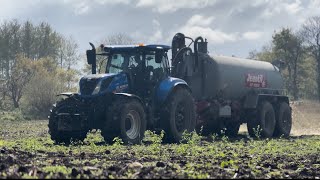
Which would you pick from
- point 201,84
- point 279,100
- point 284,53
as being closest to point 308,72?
point 284,53

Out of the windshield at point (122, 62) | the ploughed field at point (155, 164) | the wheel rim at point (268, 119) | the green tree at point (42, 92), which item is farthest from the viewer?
the green tree at point (42, 92)

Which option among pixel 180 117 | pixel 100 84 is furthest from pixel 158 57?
pixel 100 84

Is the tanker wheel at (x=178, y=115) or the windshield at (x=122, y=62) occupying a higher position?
the windshield at (x=122, y=62)

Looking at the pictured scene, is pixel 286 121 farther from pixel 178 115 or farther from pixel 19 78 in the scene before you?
pixel 19 78

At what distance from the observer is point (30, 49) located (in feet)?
210

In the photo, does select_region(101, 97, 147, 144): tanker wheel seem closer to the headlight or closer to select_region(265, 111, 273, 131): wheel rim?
the headlight

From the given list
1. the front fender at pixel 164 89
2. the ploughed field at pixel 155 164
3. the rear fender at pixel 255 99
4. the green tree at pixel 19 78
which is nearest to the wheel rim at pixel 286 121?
the rear fender at pixel 255 99

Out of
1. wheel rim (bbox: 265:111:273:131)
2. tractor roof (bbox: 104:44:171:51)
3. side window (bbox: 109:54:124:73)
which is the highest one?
tractor roof (bbox: 104:44:171:51)

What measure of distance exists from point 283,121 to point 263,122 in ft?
6.61

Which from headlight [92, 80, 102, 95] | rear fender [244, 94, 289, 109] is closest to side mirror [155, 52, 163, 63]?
headlight [92, 80, 102, 95]

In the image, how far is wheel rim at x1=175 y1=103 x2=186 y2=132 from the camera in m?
17.7

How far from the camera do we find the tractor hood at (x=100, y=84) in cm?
1588

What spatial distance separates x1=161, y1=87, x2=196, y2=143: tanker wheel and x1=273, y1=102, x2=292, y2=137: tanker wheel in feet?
22.8

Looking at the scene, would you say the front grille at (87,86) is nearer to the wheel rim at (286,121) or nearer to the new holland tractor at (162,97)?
the new holland tractor at (162,97)
